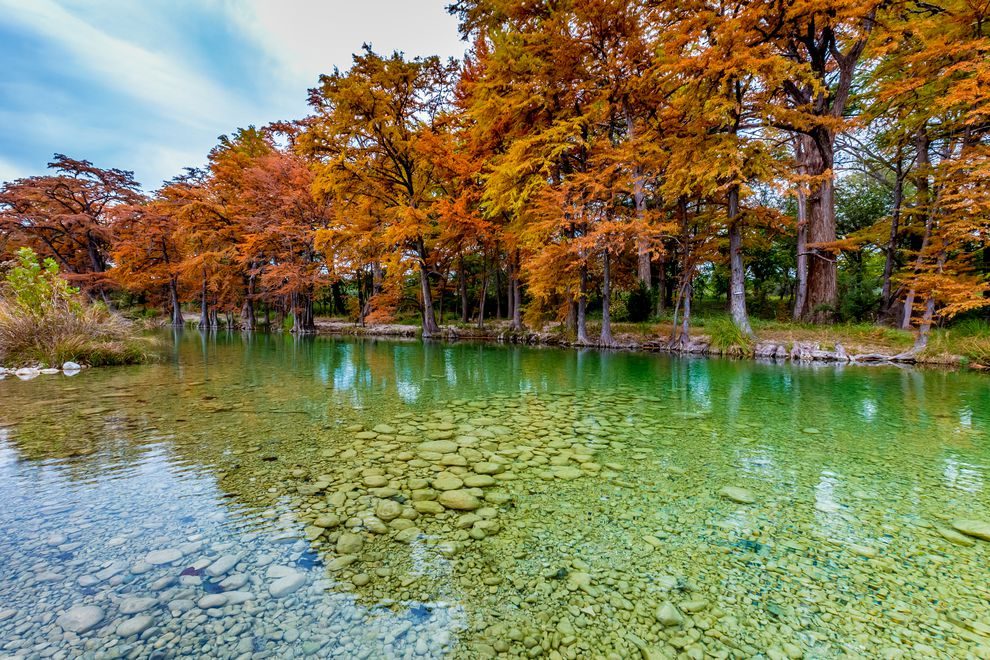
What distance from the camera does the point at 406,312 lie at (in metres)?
22.4

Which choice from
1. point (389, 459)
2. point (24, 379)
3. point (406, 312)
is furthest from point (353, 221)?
point (389, 459)

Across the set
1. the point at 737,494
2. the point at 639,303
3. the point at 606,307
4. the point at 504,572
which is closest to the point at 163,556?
the point at 504,572

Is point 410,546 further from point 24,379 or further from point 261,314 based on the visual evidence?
point 261,314

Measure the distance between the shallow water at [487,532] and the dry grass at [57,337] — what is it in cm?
303

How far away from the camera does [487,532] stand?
78.7 inches

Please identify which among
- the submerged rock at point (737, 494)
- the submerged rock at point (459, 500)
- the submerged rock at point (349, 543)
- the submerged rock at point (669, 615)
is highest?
the submerged rock at point (349, 543)

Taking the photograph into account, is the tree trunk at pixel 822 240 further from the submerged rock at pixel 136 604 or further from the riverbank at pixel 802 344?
the submerged rock at pixel 136 604

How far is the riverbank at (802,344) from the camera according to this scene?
27.6ft

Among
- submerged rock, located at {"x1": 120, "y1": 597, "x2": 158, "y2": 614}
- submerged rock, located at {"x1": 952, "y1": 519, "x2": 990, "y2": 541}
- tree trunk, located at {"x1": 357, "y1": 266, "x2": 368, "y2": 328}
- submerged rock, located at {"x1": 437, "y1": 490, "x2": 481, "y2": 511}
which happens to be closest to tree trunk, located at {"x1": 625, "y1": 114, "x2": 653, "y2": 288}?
submerged rock, located at {"x1": 952, "y1": 519, "x2": 990, "y2": 541}

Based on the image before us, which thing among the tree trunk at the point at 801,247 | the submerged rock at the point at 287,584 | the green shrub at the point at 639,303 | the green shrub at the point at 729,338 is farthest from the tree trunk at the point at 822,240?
the submerged rock at the point at 287,584

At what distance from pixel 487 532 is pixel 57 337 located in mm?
8941

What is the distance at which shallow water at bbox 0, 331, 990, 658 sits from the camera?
52.8 inches

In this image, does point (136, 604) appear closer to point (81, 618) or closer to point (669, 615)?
point (81, 618)

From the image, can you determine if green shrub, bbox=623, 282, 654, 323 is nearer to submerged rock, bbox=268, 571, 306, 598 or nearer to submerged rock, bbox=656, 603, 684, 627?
submerged rock, bbox=656, 603, 684, 627
